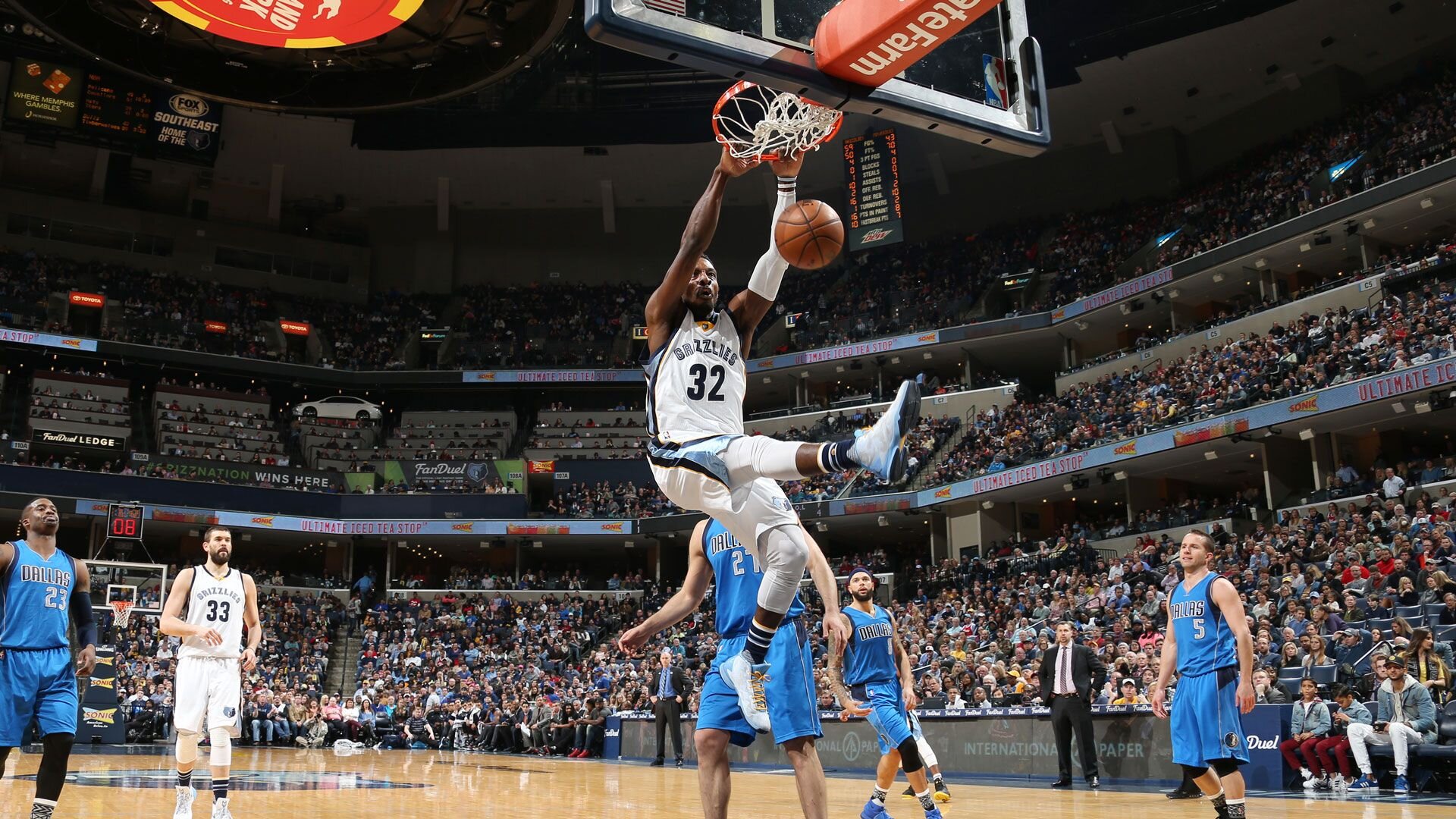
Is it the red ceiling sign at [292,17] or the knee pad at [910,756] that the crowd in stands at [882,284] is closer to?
the red ceiling sign at [292,17]

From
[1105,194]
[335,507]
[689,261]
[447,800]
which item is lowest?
[447,800]

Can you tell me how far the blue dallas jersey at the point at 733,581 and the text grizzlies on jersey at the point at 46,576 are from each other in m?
4.21

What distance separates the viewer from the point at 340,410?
4678 cm

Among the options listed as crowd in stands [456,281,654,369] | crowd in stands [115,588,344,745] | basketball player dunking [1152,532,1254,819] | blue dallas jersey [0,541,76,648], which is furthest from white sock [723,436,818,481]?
crowd in stands [456,281,654,369]

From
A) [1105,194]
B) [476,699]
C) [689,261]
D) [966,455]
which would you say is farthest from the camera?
[1105,194]

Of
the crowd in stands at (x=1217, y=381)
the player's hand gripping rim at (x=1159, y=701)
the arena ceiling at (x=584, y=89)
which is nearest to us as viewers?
the player's hand gripping rim at (x=1159, y=701)

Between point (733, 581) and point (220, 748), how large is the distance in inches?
189

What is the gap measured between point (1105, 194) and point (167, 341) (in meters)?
36.2

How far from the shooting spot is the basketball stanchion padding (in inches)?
245

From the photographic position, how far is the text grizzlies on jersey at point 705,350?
5.70 metres

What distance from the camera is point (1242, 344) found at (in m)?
30.1

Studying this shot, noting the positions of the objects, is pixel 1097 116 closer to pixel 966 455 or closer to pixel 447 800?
pixel 966 455

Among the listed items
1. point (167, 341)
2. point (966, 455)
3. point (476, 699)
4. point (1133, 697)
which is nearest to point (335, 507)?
point (167, 341)

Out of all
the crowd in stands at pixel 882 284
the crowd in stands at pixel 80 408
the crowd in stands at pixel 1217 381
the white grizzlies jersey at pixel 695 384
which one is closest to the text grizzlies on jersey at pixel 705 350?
the white grizzlies jersey at pixel 695 384
